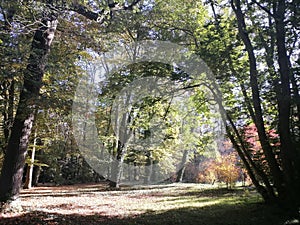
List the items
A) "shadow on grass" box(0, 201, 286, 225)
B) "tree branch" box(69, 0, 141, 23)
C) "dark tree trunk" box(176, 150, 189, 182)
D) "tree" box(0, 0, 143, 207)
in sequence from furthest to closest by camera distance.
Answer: "dark tree trunk" box(176, 150, 189, 182)
"tree branch" box(69, 0, 141, 23)
"tree" box(0, 0, 143, 207)
"shadow on grass" box(0, 201, 286, 225)

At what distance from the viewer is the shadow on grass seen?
6.00 meters

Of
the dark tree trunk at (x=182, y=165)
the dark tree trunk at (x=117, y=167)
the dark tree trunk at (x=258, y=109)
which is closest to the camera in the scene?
the dark tree trunk at (x=258, y=109)

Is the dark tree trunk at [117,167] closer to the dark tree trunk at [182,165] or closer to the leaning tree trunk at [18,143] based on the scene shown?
the dark tree trunk at [182,165]

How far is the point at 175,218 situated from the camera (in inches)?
265

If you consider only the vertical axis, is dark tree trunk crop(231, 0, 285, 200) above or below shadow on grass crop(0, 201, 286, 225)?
above

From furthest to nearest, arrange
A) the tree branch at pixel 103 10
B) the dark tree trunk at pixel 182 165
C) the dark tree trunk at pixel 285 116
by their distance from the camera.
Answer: the dark tree trunk at pixel 182 165, the tree branch at pixel 103 10, the dark tree trunk at pixel 285 116

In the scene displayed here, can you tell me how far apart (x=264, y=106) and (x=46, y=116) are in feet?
22.0

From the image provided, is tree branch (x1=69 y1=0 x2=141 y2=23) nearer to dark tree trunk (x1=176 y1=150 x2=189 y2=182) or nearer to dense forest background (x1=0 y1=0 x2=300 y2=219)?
dense forest background (x1=0 y1=0 x2=300 y2=219)

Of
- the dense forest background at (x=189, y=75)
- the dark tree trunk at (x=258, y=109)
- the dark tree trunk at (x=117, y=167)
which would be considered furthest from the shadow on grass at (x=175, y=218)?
the dark tree trunk at (x=117, y=167)

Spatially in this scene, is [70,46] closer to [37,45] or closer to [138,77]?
[37,45]

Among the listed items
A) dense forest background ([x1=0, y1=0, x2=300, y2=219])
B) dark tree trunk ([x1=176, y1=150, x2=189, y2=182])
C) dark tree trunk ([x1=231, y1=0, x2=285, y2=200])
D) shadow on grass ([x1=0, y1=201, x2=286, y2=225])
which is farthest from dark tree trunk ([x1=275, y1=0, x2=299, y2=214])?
dark tree trunk ([x1=176, y1=150, x2=189, y2=182])

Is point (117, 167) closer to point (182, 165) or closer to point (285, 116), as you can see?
point (182, 165)

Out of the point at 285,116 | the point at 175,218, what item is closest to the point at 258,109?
the point at 285,116

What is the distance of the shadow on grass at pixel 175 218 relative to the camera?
600 cm
